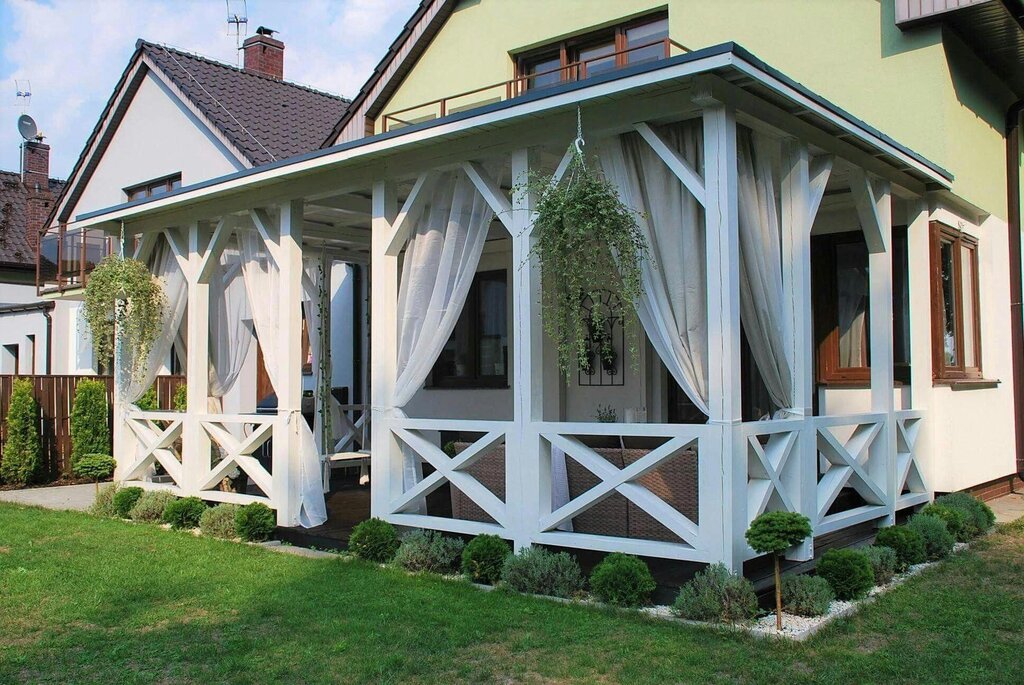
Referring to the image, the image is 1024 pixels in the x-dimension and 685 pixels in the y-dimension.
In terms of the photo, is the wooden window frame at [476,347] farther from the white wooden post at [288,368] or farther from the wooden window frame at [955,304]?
the wooden window frame at [955,304]

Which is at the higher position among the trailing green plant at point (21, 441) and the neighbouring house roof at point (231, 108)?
the neighbouring house roof at point (231, 108)

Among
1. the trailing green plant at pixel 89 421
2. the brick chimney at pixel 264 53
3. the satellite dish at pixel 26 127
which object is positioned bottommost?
the trailing green plant at pixel 89 421

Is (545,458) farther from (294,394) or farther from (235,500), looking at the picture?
(235,500)

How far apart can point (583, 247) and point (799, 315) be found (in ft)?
5.21

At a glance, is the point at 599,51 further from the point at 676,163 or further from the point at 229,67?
the point at 229,67

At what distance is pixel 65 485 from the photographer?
11664mm

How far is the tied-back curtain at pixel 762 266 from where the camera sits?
5.68 metres

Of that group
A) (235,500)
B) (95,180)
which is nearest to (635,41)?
(235,500)

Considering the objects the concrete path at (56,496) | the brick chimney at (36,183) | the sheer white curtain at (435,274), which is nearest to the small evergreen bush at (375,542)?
the sheer white curtain at (435,274)

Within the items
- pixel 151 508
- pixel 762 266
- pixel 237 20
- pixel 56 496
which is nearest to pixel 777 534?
pixel 762 266

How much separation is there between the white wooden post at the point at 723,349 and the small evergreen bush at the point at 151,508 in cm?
529

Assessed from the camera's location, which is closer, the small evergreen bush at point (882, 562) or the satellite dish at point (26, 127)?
the small evergreen bush at point (882, 562)

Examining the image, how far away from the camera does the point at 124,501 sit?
8.59 m

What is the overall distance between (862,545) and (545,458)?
2.46 metres
